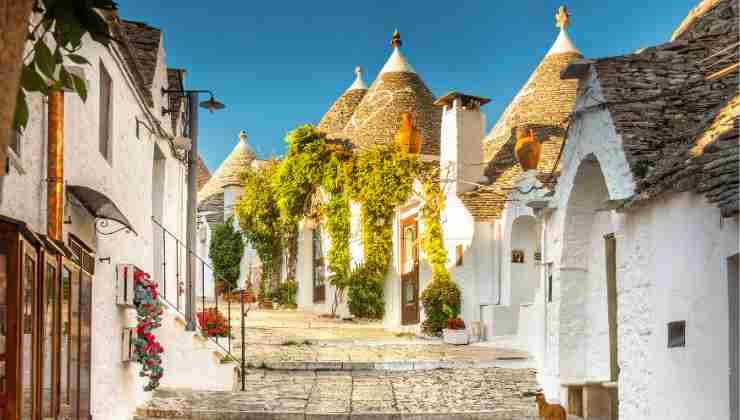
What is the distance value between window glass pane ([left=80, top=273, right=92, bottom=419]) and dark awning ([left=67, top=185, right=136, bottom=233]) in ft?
1.92

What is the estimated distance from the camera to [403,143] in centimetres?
2398

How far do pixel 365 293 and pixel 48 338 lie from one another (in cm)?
1715

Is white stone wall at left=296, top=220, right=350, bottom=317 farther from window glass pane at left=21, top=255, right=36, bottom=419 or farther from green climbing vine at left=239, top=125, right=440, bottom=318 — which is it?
window glass pane at left=21, top=255, right=36, bottom=419

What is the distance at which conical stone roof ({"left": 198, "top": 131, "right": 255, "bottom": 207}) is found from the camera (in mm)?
36781

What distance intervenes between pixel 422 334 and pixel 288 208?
789 centimetres

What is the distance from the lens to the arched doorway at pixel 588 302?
12.4 meters

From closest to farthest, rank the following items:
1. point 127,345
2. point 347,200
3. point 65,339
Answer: point 65,339
point 127,345
point 347,200

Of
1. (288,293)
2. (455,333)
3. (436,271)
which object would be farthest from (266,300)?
(455,333)

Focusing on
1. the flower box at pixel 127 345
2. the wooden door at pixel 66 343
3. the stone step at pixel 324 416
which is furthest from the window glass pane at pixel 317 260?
the wooden door at pixel 66 343

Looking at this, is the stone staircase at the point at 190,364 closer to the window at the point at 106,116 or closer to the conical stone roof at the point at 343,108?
the window at the point at 106,116

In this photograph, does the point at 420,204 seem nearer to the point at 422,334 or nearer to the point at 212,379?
the point at 422,334

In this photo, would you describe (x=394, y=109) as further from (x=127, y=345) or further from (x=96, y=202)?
(x=96, y=202)

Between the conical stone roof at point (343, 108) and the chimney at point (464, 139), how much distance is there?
9048 millimetres

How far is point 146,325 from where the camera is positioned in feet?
41.0
